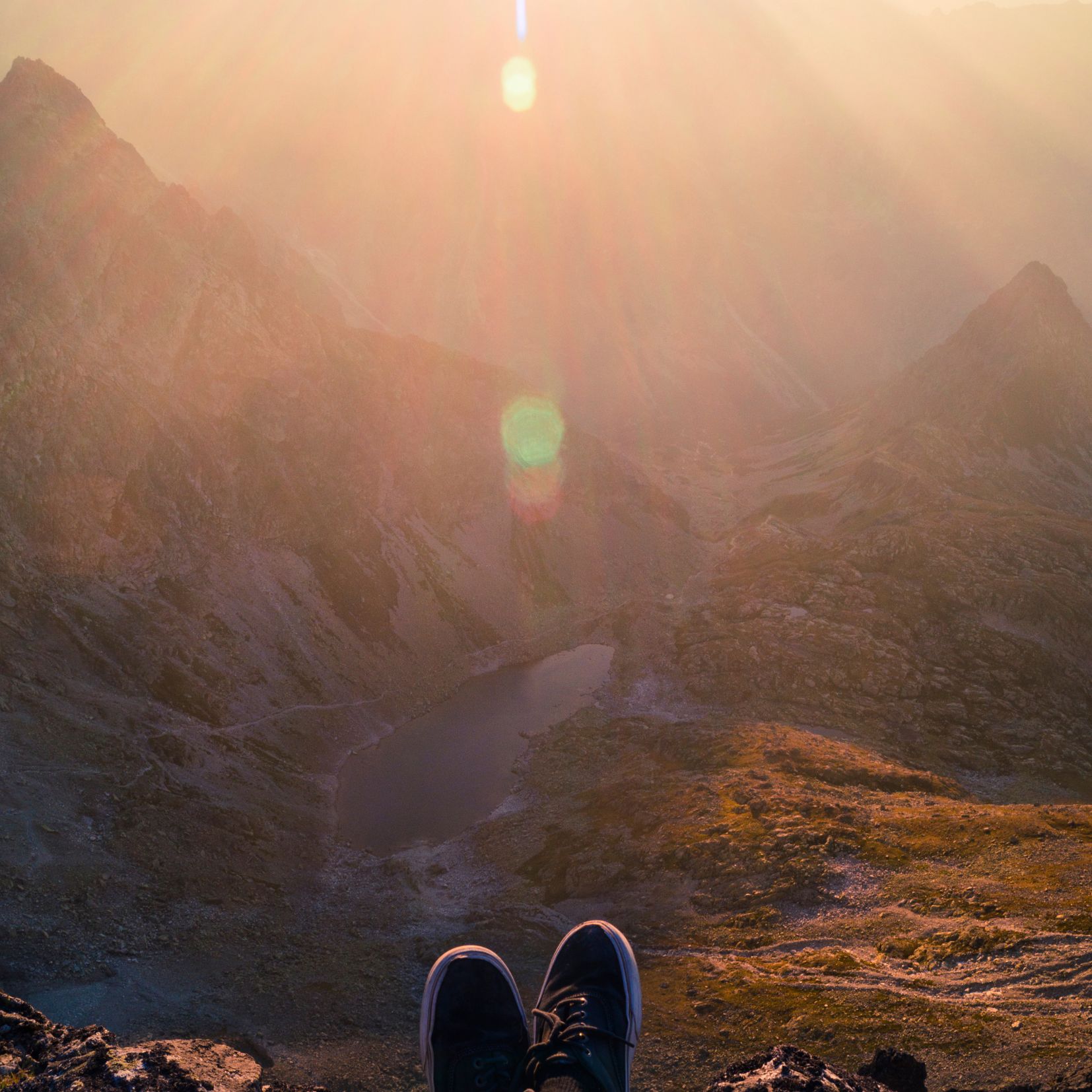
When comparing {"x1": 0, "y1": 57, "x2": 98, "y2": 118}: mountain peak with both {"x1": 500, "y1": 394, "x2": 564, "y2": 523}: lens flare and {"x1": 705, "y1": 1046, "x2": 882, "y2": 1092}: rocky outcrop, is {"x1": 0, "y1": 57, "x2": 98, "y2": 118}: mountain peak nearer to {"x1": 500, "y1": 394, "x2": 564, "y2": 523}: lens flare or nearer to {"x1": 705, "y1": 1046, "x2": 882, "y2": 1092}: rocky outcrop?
{"x1": 500, "y1": 394, "x2": 564, "y2": 523}: lens flare

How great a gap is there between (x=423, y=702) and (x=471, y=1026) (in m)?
66.0

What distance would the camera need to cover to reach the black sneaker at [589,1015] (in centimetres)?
932

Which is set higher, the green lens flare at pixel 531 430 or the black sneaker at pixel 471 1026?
the green lens flare at pixel 531 430

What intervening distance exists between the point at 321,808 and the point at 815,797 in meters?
33.9

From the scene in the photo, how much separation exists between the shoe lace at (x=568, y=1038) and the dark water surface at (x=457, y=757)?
4268 cm

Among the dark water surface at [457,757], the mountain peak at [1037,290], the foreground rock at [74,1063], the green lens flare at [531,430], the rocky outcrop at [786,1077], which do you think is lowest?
the rocky outcrop at [786,1077]

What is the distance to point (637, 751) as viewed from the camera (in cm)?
6300

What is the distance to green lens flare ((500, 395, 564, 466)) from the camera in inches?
4648

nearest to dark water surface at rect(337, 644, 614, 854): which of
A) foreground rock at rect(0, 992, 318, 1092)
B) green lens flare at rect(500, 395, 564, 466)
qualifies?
green lens flare at rect(500, 395, 564, 466)

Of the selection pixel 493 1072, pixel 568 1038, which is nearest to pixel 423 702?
pixel 493 1072

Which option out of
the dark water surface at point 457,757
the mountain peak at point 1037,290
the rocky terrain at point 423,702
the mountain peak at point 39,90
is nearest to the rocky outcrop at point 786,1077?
the rocky terrain at point 423,702

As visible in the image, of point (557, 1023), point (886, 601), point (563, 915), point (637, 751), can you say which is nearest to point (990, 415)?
point (886, 601)

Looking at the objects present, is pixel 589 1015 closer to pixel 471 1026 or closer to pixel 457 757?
pixel 471 1026

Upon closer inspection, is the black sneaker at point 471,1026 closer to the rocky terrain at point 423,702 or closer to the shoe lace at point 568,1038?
the shoe lace at point 568,1038
